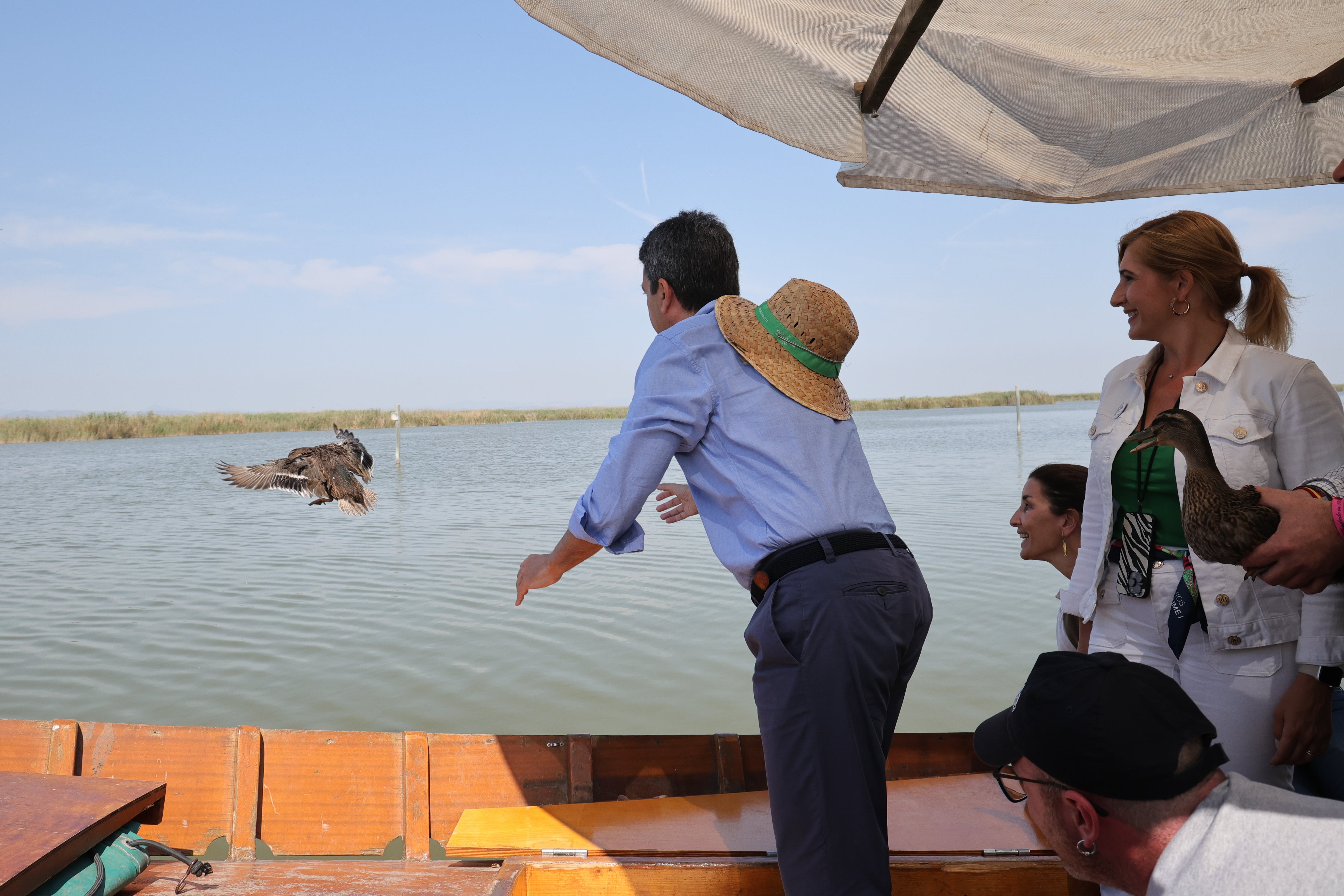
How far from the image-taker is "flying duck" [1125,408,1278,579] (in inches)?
55.5

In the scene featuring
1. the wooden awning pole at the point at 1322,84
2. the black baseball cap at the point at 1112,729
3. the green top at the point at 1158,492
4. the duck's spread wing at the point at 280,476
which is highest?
the wooden awning pole at the point at 1322,84

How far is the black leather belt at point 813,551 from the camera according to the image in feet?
5.27

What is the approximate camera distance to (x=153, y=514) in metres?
15.4

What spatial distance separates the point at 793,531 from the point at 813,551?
0.06 metres

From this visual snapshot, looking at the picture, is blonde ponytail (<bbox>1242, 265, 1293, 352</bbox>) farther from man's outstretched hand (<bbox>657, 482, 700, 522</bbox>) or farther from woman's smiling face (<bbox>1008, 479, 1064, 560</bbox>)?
man's outstretched hand (<bbox>657, 482, 700, 522</bbox>)

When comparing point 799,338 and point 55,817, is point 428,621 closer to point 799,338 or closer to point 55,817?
point 55,817

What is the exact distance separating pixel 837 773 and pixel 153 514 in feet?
56.4

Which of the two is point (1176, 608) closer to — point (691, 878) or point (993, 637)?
point (691, 878)

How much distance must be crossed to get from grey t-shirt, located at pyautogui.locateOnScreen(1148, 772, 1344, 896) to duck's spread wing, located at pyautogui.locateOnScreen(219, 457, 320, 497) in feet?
21.2

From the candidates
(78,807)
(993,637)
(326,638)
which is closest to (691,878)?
(78,807)

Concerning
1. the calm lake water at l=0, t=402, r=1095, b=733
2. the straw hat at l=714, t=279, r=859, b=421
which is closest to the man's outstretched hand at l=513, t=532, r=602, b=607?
the straw hat at l=714, t=279, r=859, b=421

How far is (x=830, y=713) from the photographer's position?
152cm

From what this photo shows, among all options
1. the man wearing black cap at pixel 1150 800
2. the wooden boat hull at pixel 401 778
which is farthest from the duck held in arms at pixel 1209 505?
the wooden boat hull at pixel 401 778

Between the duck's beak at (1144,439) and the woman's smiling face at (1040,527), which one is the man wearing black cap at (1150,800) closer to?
the duck's beak at (1144,439)
